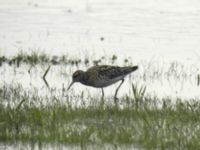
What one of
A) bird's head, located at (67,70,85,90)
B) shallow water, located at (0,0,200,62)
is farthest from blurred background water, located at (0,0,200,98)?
bird's head, located at (67,70,85,90)

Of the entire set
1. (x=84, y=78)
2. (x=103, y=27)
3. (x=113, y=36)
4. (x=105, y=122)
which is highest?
(x=103, y=27)

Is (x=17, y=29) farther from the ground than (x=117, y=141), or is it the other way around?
(x=17, y=29)

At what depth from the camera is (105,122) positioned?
38.0ft

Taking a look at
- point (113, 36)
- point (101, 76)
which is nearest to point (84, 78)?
point (101, 76)

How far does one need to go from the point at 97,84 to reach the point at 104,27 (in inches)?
342

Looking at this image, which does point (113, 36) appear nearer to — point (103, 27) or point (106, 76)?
point (103, 27)

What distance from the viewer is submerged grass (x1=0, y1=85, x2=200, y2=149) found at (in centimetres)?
1050

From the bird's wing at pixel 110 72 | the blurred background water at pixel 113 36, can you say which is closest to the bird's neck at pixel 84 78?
the bird's wing at pixel 110 72

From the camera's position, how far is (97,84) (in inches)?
564

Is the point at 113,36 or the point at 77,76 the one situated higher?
the point at 113,36

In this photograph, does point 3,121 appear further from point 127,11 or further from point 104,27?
point 127,11

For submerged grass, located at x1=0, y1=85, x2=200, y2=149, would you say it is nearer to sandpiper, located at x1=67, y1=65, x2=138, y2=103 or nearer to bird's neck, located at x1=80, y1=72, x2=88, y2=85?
sandpiper, located at x1=67, y1=65, x2=138, y2=103

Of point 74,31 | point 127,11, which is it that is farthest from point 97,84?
point 127,11

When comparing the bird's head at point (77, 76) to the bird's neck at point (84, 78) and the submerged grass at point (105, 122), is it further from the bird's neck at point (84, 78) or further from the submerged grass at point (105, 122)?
the submerged grass at point (105, 122)
